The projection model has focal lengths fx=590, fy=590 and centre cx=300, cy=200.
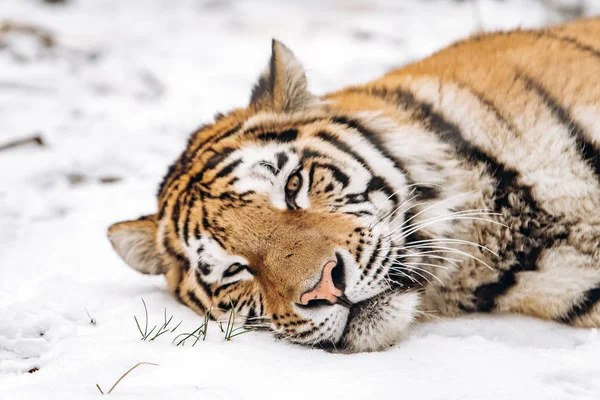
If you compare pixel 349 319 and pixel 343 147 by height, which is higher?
pixel 343 147

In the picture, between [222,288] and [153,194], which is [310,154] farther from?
[153,194]

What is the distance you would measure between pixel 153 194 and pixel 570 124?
202 cm

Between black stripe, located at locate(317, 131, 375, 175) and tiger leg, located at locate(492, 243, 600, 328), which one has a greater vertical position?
black stripe, located at locate(317, 131, 375, 175)

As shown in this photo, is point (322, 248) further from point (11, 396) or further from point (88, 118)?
point (88, 118)

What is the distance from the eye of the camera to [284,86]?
1946mm

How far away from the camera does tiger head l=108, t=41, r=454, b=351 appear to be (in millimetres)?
1522

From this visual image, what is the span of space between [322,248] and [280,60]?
710mm

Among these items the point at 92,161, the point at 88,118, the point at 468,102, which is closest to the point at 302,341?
the point at 468,102

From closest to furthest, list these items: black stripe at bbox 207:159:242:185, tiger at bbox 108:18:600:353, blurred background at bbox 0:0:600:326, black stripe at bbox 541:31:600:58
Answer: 1. tiger at bbox 108:18:600:353
2. black stripe at bbox 207:159:242:185
3. black stripe at bbox 541:31:600:58
4. blurred background at bbox 0:0:600:326

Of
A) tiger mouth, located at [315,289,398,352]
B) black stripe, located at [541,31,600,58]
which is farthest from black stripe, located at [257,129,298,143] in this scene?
black stripe, located at [541,31,600,58]

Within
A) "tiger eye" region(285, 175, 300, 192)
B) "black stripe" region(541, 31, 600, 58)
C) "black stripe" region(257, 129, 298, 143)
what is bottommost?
"tiger eye" region(285, 175, 300, 192)

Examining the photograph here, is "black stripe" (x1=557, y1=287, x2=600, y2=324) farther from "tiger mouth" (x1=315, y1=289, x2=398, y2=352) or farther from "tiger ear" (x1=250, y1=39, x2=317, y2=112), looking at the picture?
"tiger ear" (x1=250, y1=39, x2=317, y2=112)

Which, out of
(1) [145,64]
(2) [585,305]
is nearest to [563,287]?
(2) [585,305]

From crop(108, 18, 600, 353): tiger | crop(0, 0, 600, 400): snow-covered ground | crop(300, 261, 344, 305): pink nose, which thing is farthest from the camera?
crop(108, 18, 600, 353): tiger
